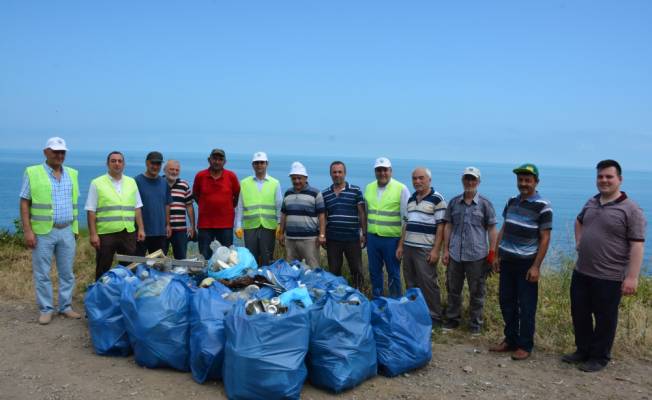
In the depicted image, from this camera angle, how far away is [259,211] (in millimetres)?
6141

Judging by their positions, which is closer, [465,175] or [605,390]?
[605,390]

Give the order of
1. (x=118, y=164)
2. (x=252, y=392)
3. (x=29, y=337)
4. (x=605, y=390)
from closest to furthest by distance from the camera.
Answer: (x=252, y=392) → (x=605, y=390) → (x=29, y=337) → (x=118, y=164)

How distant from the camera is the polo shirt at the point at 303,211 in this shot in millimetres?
5918

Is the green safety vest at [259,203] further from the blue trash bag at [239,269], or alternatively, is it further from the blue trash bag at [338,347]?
Answer: the blue trash bag at [338,347]

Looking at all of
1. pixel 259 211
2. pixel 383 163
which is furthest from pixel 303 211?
pixel 383 163

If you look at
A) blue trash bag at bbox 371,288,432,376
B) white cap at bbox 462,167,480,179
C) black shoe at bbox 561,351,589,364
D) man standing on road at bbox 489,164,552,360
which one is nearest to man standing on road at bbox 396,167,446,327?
white cap at bbox 462,167,480,179

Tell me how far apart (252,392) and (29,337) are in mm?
2554

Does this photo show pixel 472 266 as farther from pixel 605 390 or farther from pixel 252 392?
pixel 252 392

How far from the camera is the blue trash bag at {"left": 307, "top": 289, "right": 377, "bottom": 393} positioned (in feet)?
12.2

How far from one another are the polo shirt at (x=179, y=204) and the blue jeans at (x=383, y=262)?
215cm

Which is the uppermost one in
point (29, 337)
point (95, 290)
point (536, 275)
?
point (536, 275)

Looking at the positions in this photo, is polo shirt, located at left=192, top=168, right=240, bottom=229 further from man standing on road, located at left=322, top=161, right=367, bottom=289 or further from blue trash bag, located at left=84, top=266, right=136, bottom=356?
blue trash bag, located at left=84, top=266, right=136, bottom=356

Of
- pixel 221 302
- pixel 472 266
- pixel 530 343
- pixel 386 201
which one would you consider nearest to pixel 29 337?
Result: pixel 221 302

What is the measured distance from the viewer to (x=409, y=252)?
17.8 ft
